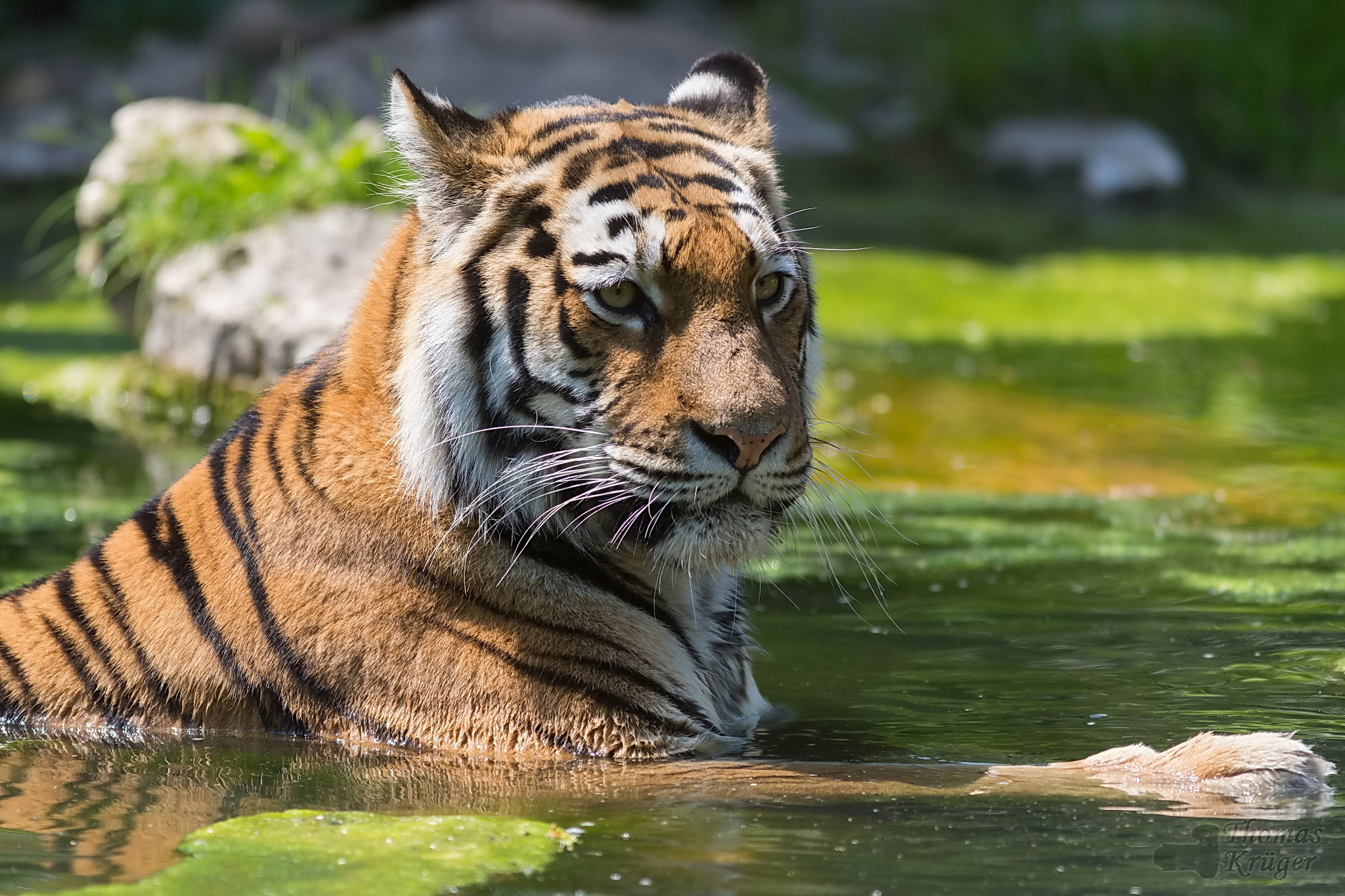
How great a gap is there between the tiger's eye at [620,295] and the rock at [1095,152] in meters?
12.5

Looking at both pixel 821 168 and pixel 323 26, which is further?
pixel 323 26

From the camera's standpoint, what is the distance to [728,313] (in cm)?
358

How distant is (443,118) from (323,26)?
1423 centimetres

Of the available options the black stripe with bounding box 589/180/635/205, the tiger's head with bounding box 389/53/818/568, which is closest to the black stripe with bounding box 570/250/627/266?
the tiger's head with bounding box 389/53/818/568

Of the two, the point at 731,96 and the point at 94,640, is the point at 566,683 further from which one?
the point at 731,96

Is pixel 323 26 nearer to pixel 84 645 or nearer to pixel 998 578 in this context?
pixel 998 578

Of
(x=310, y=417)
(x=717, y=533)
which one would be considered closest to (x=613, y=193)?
(x=717, y=533)

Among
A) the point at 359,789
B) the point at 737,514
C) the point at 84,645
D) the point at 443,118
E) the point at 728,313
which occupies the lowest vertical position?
the point at 359,789

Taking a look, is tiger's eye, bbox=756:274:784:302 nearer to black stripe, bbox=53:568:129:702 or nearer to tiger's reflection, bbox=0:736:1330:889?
tiger's reflection, bbox=0:736:1330:889

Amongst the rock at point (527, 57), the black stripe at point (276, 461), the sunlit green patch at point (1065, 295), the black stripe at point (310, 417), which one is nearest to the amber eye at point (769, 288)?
the black stripe at point (310, 417)

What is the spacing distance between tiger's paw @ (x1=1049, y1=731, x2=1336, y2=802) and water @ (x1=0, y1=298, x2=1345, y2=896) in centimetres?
13

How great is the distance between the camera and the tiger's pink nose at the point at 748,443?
11.3 ft

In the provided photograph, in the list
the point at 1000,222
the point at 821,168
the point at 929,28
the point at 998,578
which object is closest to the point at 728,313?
the point at 998,578

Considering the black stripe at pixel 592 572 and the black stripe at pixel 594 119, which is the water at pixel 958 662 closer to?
the black stripe at pixel 592 572
